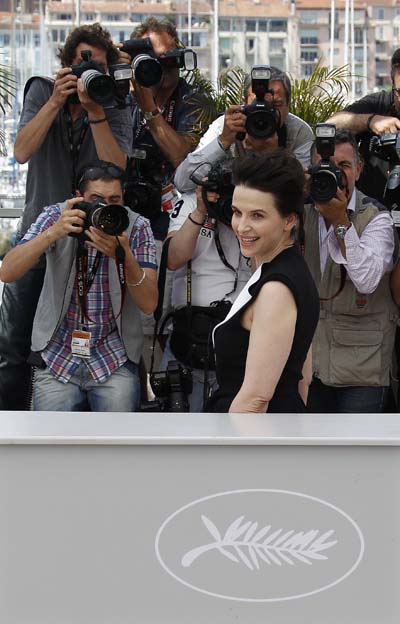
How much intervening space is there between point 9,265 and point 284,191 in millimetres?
1181

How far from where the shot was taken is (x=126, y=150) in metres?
4.35

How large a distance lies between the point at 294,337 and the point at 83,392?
124cm

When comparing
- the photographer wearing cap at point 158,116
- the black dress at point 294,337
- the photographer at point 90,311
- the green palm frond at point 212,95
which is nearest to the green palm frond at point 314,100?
the green palm frond at point 212,95

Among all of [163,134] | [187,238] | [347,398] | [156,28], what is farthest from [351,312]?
[156,28]

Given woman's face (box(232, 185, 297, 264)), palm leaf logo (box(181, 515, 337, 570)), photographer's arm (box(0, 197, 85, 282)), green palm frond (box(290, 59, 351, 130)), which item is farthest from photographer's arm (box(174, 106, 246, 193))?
palm leaf logo (box(181, 515, 337, 570))

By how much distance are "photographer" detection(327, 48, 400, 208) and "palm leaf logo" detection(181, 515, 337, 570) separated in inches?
79.7

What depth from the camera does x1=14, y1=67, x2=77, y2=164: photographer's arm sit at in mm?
Answer: 4059

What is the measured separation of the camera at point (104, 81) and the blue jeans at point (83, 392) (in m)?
1.00

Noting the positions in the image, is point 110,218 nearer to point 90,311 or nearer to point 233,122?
point 90,311

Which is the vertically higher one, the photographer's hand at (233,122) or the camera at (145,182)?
the photographer's hand at (233,122)

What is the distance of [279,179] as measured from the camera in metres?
3.04

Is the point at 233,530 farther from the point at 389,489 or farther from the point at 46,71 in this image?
the point at 46,71

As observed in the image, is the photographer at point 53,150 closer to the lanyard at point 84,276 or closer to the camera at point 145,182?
the camera at point 145,182

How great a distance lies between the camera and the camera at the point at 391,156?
381cm
